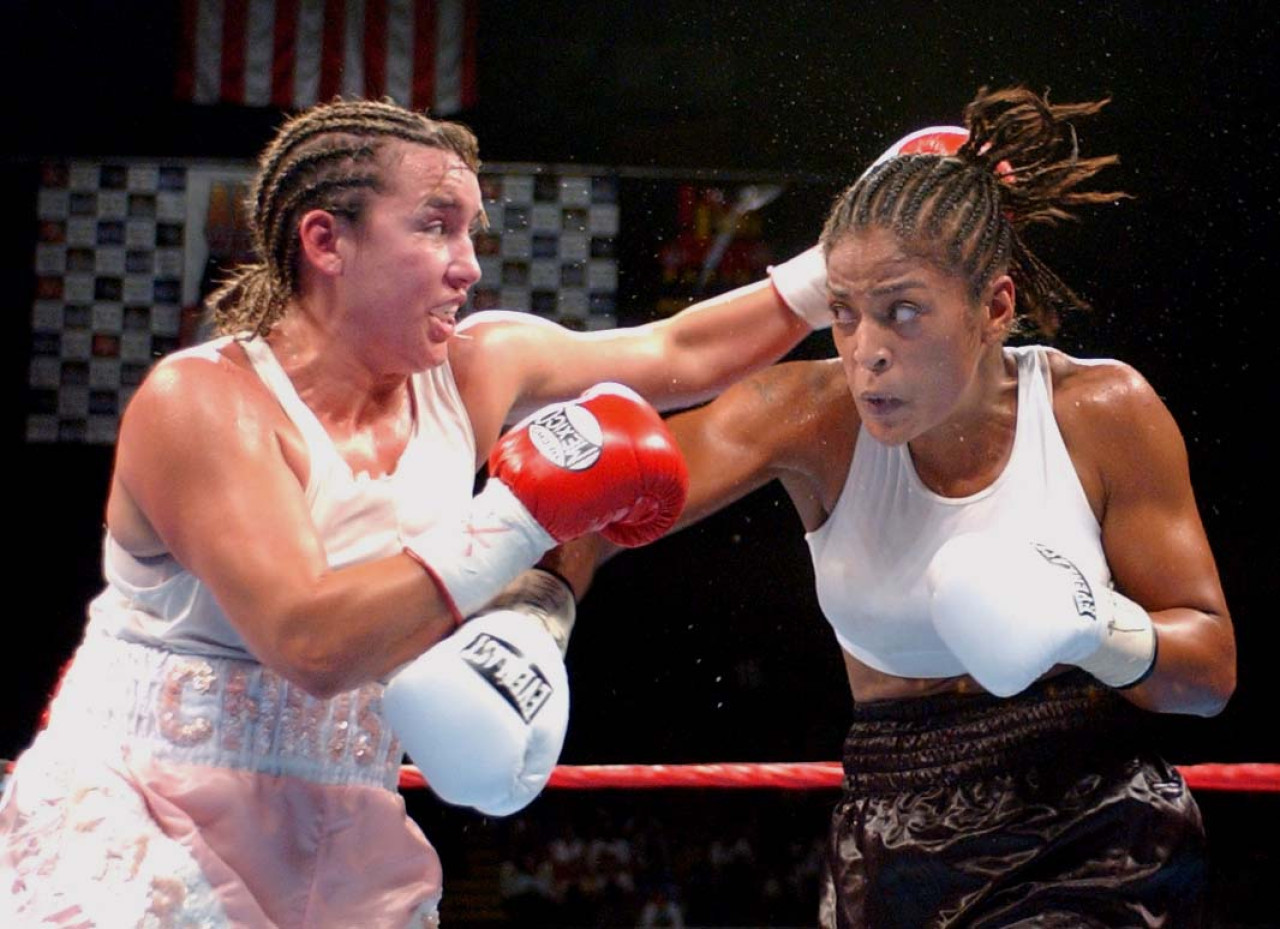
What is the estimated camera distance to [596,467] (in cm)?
154

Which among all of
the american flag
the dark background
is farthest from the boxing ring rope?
the american flag

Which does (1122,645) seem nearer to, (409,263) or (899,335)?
(899,335)

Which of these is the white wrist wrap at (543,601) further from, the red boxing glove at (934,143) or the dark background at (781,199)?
the dark background at (781,199)

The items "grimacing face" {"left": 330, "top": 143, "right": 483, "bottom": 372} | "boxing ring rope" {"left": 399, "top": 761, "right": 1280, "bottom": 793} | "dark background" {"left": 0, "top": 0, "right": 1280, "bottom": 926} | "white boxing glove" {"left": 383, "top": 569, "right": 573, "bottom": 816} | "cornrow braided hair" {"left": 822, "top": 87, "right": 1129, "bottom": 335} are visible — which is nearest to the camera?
"white boxing glove" {"left": 383, "top": 569, "right": 573, "bottom": 816}

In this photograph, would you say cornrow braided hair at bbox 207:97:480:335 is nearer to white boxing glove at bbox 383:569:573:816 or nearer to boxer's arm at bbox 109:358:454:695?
boxer's arm at bbox 109:358:454:695

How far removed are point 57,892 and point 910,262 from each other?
3.47 ft

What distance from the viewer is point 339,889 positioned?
1577 millimetres

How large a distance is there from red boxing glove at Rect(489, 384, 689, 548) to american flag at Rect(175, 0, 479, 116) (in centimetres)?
341

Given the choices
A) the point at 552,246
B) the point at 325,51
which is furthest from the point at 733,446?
the point at 325,51

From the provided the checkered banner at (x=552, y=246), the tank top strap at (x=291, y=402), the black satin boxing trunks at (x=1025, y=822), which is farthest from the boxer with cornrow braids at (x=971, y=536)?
the checkered banner at (x=552, y=246)

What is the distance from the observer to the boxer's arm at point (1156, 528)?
173 cm

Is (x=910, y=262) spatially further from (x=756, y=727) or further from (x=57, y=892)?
(x=756, y=727)

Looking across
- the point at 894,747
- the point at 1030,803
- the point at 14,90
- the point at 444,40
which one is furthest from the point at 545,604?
the point at 14,90

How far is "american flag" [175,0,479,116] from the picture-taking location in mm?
4805
